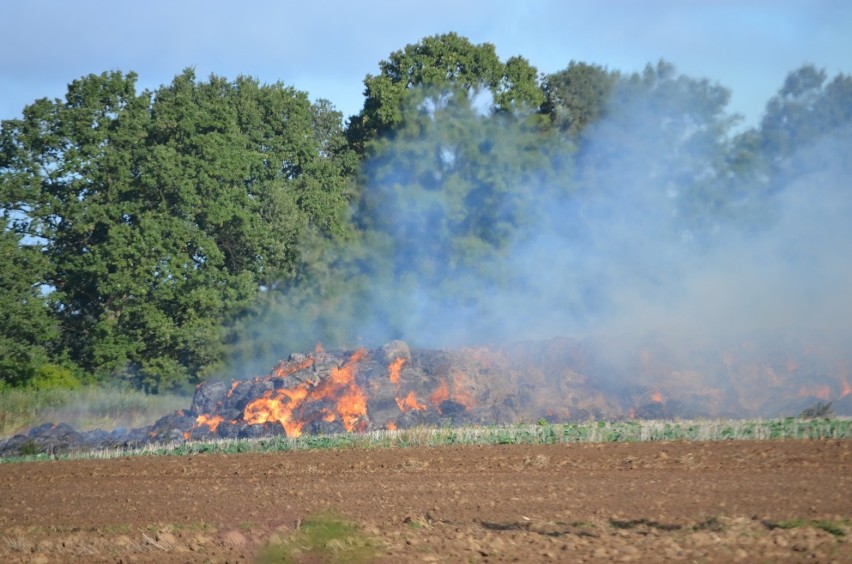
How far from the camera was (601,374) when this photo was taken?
1194 inches

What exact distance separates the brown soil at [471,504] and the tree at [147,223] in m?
21.7

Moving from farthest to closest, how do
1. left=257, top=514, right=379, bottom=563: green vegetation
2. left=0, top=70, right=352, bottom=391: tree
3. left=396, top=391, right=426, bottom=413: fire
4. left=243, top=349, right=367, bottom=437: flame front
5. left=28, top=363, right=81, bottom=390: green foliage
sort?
left=0, top=70, right=352, bottom=391: tree → left=28, top=363, right=81, bottom=390: green foliage → left=396, top=391, right=426, bottom=413: fire → left=243, top=349, right=367, bottom=437: flame front → left=257, top=514, right=379, bottom=563: green vegetation

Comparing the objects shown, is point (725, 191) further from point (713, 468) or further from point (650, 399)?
point (713, 468)

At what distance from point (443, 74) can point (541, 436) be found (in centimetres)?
2952

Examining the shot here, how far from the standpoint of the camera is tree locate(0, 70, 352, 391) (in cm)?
4316

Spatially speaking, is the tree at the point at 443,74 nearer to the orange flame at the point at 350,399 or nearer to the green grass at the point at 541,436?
the orange flame at the point at 350,399

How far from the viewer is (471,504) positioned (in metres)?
13.9

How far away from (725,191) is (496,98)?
13.1m

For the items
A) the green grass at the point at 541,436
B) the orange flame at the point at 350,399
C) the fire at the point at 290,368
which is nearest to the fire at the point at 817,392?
the green grass at the point at 541,436

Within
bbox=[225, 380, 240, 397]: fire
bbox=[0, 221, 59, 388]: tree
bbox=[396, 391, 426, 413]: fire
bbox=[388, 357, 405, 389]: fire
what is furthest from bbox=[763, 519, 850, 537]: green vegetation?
bbox=[0, 221, 59, 388]: tree

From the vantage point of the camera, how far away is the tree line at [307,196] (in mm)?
38375

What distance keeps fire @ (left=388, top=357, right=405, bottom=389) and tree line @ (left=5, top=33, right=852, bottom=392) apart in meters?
9.57

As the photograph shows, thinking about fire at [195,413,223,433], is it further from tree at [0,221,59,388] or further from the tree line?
tree at [0,221,59,388]

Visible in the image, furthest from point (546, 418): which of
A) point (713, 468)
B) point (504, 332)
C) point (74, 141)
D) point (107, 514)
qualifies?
point (74, 141)
